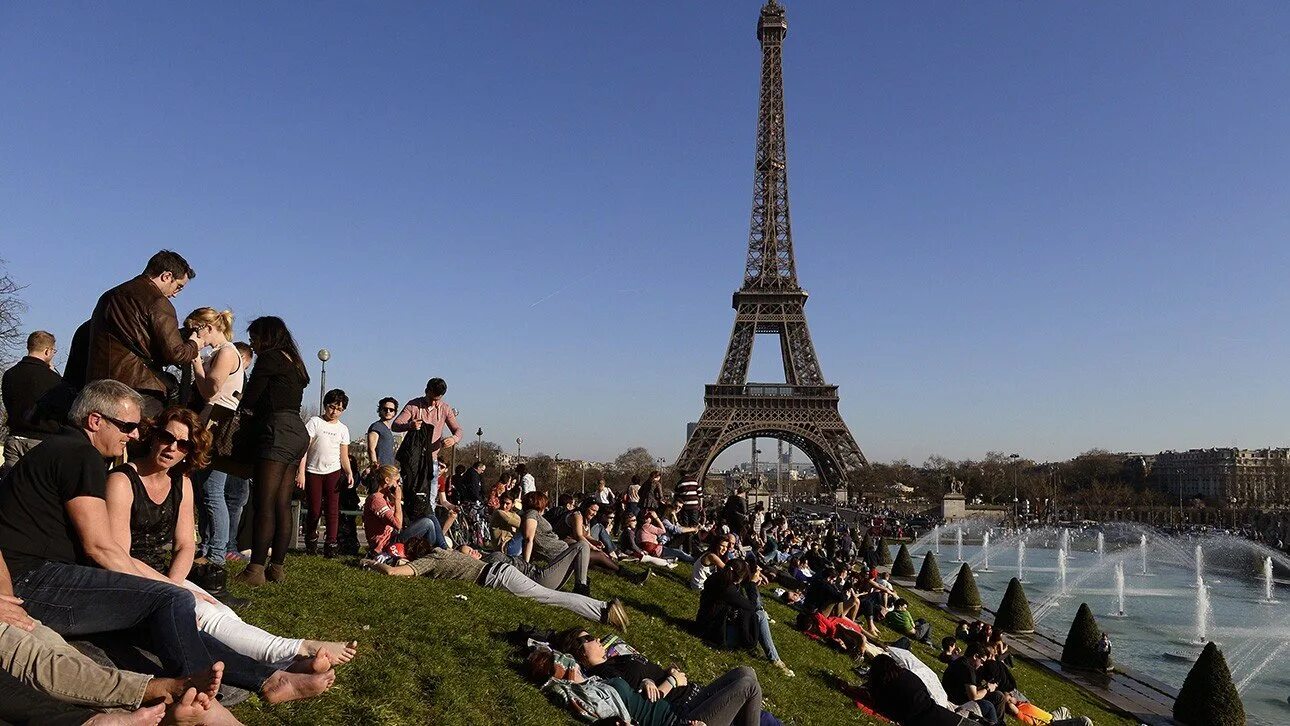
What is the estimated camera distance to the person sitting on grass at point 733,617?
9961 mm

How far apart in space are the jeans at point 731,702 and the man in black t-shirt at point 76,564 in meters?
3.54

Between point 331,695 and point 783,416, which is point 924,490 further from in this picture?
point 331,695

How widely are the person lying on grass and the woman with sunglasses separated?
12.8 feet

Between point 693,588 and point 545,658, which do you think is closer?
point 545,658

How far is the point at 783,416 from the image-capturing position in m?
66.4

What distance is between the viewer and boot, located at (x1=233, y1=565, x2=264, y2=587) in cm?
671

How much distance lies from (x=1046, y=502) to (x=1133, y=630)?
A: 266 ft

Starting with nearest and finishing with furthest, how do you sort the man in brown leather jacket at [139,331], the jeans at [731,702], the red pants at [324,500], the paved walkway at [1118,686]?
the man in brown leather jacket at [139,331] < the jeans at [731,702] < the red pants at [324,500] < the paved walkway at [1118,686]

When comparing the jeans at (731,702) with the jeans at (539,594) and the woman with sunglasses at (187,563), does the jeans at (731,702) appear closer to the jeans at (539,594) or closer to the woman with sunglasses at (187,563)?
the jeans at (539,594)

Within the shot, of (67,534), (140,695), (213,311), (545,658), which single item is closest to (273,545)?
(213,311)

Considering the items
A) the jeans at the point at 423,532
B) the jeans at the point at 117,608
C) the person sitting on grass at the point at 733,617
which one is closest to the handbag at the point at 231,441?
the jeans at the point at 117,608

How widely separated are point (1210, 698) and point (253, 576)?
15.2 meters

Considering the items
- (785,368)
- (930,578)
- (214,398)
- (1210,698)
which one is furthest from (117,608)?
(785,368)

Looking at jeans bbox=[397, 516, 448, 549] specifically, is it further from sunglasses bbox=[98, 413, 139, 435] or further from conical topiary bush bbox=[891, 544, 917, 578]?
conical topiary bush bbox=[891, 544, 917, 578]
